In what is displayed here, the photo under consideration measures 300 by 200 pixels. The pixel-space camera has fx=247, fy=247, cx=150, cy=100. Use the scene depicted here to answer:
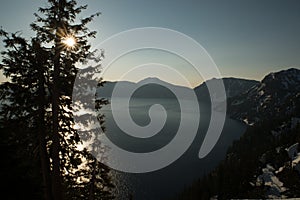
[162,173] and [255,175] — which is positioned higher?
[162,173]

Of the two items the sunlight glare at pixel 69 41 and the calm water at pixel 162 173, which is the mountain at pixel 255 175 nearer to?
the calm water at pixel 162 173

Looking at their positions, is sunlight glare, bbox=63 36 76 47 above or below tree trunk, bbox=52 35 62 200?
above

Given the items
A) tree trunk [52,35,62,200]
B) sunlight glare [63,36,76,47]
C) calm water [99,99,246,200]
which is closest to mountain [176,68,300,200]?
calm water [99,99,246,200]

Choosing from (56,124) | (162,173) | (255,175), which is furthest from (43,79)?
(255,175)

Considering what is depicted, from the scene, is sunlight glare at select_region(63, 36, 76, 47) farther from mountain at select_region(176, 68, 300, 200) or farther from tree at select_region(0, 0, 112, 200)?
mountain at select_region(176, 68, 300, 200)

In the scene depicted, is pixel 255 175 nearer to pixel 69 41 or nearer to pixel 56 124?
pixel 56 124

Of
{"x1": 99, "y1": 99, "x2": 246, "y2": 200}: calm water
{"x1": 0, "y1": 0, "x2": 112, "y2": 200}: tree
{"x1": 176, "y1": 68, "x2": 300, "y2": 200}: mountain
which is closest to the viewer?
{"x1": 0, "y1": 0, "x2": 112, "y2": 200}: tree

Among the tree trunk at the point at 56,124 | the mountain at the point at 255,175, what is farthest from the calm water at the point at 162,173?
the tree trunk at the point at 56,124

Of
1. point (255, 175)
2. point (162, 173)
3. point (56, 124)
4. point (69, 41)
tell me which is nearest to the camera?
point (69, 41)

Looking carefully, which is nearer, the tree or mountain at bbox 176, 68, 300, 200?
the tree

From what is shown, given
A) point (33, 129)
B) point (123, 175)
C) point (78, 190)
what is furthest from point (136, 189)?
point (33, 129)

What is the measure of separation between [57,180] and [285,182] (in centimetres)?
12044

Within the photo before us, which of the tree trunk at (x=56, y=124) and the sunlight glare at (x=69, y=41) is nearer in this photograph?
the sunlight glare at (x=69, y=41)

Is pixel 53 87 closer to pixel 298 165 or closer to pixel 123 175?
pixel 123 175
